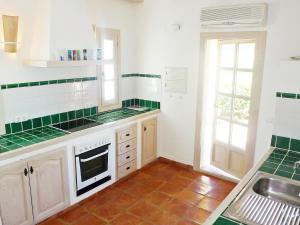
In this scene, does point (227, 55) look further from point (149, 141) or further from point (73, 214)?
point (73, 214)

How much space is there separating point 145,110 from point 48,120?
152 cm

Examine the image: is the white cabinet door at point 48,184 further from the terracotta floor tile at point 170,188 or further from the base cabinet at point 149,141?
the base cabinet at point 149,141

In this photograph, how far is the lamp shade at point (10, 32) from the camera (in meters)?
2.79

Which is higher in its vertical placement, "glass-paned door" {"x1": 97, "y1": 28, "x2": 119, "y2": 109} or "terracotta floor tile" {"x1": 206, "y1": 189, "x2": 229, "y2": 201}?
"glass-paned door" {"x1": 97, "y1": 28, "x2": 119, "y2": 109}

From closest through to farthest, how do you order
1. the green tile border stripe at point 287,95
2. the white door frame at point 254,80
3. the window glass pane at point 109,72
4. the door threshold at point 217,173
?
the green tile border stripe at point 287,95 → the white door frame at point 254,80 → the door threshold at point 217,173 → the window glass pane at point 109,72

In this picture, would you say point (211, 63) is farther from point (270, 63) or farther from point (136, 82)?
point (136, 82)

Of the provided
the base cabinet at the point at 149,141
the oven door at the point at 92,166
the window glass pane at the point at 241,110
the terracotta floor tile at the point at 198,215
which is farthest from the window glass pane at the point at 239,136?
the oven door at the point at 92,166

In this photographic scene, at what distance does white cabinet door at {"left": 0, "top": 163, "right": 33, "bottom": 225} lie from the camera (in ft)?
8.15

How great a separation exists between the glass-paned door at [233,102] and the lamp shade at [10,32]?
2629mm

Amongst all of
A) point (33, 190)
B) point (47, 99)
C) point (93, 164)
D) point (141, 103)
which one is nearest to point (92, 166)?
point (93, 164)

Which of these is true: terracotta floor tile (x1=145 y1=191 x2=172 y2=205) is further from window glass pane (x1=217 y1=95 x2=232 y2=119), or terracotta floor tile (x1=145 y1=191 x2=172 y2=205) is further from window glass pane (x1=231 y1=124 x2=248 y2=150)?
window glass pane (x1=217 y1=95 x2=232 y2=119)

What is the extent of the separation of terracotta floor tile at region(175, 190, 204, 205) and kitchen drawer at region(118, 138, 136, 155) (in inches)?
37.3

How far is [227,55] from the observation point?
3.75 metres

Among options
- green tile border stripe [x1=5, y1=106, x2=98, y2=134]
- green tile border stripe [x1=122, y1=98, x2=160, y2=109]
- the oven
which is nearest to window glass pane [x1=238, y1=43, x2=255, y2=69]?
green tile border stripe [x1=122, y1=98, x2=160, y2=109]
